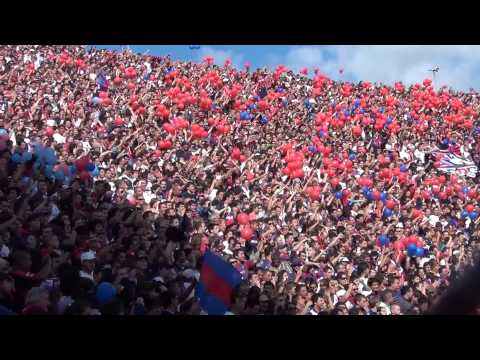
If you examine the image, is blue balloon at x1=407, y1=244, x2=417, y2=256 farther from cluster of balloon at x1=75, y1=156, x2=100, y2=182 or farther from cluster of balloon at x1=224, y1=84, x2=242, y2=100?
cluster of balloon at x1=224, y1=84, x2=242, y2=100

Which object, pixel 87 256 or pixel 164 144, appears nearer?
pixel 87 256

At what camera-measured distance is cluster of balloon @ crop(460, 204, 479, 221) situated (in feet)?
43.1

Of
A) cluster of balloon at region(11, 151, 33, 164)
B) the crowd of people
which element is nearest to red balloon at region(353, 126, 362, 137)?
the crowd of people

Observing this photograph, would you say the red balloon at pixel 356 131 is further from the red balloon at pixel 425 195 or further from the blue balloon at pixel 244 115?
the red balloon at pixel 425 195

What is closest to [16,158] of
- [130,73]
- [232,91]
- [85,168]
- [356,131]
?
[85,168]

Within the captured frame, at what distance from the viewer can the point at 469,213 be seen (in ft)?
43.3

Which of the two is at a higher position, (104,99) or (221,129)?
(104,99)

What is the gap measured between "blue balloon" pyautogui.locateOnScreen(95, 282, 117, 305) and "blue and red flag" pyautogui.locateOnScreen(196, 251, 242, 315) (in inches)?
34.5

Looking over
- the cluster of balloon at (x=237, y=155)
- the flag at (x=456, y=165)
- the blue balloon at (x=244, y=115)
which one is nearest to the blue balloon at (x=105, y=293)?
the cluster of balloon at (x=237, y=155)

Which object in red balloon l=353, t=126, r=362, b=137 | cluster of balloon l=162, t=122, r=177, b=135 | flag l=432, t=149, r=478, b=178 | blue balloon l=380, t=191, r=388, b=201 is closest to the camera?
blue balloon l=380, t=191, r=388, b=201

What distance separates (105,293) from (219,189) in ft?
19.7

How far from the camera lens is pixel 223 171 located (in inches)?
452

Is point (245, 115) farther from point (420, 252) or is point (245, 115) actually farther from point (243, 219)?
point (243, 219)
